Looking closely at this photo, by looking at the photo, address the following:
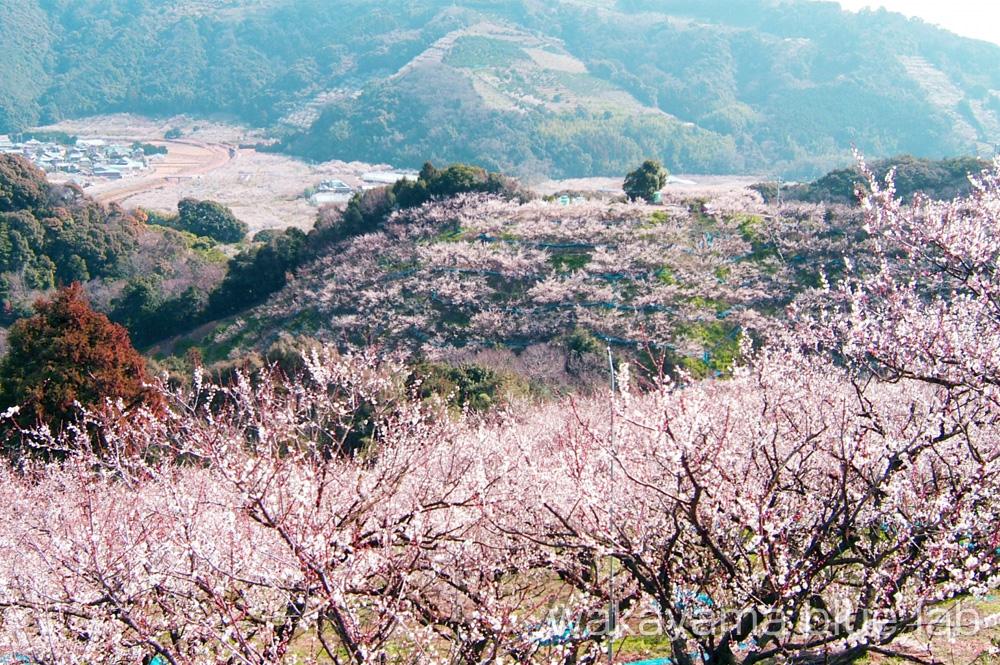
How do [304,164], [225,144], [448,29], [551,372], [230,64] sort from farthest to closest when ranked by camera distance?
[230,64] < [448,29] < [225,144] < [304,164] < [551,372]

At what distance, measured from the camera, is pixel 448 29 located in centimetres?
6944

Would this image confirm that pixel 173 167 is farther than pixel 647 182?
Yes

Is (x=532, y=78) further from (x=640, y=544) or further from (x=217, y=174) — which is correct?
(x=640, y=544)

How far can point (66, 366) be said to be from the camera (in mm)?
11258

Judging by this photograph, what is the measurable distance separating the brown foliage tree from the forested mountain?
36.0m

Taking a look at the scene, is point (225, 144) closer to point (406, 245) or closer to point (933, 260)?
point (406, 245)

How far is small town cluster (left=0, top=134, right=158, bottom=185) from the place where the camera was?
4700 cm

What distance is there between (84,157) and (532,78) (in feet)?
109

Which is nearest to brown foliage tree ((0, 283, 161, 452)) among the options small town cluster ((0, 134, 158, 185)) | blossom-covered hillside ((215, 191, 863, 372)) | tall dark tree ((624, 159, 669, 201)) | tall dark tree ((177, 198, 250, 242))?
blossom-covered hillside ((215, 191, 863, 372))

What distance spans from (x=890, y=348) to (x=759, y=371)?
44.3 inches

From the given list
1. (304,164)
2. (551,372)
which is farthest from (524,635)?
(304,164)

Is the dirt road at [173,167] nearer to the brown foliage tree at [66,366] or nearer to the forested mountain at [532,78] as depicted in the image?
the forested mountain at [532,78]

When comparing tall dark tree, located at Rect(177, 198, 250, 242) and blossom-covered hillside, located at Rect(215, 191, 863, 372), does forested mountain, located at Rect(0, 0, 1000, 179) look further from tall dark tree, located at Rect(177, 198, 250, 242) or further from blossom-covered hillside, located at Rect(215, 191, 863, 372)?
blossom-covered hillside, located at Rect(215, 191, 863, 372)

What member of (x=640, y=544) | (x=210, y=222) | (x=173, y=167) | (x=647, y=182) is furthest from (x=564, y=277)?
(x=173, y=167)
